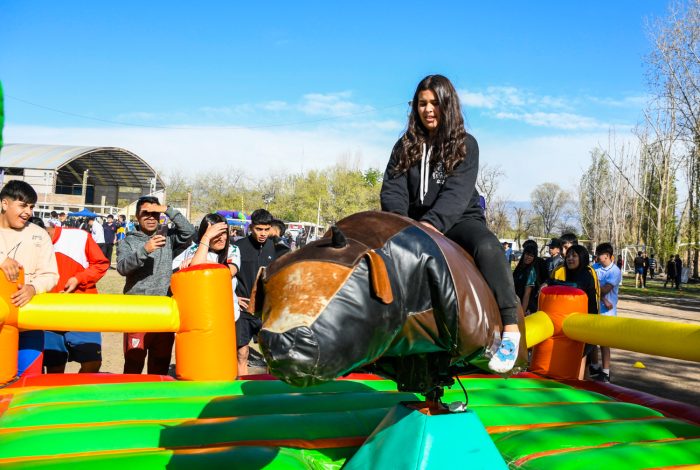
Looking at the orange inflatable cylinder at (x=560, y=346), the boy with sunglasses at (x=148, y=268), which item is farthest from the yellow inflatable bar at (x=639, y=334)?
the boy with sunglasses at (x=148, y=268)

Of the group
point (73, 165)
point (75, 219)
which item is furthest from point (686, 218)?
point (73, 165)

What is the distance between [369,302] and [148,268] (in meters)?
3.58

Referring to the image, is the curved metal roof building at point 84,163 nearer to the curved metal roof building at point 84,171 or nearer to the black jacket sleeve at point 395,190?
the curved metal roof building at point 84,171

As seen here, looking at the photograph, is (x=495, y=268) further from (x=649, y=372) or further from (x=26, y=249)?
(x=649, y=372)

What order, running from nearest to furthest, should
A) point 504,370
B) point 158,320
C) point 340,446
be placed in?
point 504,370
point 340,446
point 158,320

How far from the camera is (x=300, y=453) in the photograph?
2.45m

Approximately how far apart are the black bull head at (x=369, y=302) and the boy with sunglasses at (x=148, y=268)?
2980 millimetres

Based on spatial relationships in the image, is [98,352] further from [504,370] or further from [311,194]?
[311,194]

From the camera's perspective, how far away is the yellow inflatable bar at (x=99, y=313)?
11.4 ft

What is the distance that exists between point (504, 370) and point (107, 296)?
244 cm

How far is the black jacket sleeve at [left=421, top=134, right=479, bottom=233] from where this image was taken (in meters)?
2.44

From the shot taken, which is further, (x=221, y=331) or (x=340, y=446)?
(x=221, y=331)

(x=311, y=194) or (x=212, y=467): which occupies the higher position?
(x=311, y=194)

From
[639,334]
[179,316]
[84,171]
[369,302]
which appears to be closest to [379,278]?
[369,302]
